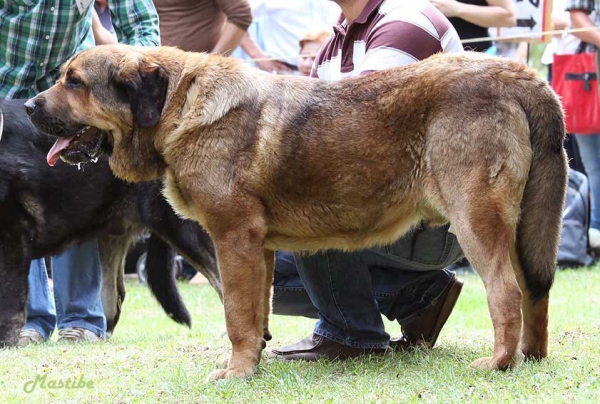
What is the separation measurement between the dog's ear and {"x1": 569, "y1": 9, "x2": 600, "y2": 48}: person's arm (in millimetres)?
5165

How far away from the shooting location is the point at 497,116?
159 inches

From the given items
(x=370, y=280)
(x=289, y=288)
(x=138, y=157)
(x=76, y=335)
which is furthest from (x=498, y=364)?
(x=76, y=335)

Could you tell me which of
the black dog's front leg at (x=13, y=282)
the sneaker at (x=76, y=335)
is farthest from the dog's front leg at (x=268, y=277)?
the black dog's front leg at (x=13, y=282)

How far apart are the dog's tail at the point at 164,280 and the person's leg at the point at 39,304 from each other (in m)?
0.70

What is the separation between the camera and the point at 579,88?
353 inches

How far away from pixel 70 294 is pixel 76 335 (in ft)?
1.14

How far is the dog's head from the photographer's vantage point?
14.4 ft

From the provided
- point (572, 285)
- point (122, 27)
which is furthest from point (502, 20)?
point (122, 27)

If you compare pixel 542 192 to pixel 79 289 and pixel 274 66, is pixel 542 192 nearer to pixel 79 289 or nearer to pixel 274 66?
pixel 79 289

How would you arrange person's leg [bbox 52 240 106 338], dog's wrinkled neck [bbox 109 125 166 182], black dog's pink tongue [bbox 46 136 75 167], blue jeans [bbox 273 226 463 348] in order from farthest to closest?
person's leg [bbox 52 240 106 338] → blue jeans [bbox 273 226 463 348] → black dog's pink tongue [bbox 46 136 75 167] → dog's wrinkled neck [bbox 109 125 166 182]


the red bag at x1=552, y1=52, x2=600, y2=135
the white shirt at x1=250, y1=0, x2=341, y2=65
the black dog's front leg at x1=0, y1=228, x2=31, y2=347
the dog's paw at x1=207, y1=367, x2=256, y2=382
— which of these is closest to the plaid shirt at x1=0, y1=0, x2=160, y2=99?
the black dog's front leg at x1=0, y1=228, x2=31, y2=347

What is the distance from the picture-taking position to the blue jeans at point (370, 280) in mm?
4781

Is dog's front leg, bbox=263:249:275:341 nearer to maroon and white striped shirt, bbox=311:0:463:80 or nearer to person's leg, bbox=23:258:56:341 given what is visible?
maroon and white striped shirt, bbox=311:0:463:80

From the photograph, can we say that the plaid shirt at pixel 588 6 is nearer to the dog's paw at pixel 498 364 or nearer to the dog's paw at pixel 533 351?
the dog's paw at pixel 533 351
